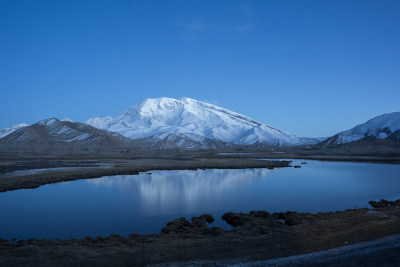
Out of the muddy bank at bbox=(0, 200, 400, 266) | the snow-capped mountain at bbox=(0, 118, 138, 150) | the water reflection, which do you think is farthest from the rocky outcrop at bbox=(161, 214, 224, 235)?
the snow-capped mountain at bbox=(0, 118, 138, 150)

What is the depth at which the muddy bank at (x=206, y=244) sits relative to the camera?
11.5 m

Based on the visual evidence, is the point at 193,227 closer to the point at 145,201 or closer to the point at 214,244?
the point at 214,244

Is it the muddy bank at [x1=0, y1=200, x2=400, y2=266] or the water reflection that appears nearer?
the muddy bank at [x1=0, y1=200, x2=400, y2=266]

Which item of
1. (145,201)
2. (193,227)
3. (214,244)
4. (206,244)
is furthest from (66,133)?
(214,244)

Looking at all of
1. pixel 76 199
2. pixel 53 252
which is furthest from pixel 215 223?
pixel 76 199

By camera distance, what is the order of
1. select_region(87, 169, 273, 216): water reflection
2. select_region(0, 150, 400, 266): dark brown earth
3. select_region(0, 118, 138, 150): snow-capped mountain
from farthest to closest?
select_region(0, 118, 138, 150): snow-capped mountain, select_region(87, 169, 273, 216): water reflection, select_region(0, 150, 400, 266): dark brown earth

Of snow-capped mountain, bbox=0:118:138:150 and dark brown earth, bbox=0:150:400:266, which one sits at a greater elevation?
snow-capped mountain, bbox=0:118:138:150

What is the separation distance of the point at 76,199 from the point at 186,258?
1916 cm

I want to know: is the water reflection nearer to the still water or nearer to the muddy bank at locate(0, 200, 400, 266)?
the still water

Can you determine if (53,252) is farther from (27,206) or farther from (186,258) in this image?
(27,206)

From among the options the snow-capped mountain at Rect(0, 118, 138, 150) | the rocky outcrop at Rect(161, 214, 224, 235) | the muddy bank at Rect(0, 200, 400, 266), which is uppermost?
the snow-capped mountain at Rect(0, 118, 138, 150)

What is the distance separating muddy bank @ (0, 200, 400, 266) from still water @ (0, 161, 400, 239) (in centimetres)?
290

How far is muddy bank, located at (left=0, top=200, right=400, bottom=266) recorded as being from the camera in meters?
11.5

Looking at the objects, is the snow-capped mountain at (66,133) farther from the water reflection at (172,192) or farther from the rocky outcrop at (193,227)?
the rocky outcrop at (193,227)
